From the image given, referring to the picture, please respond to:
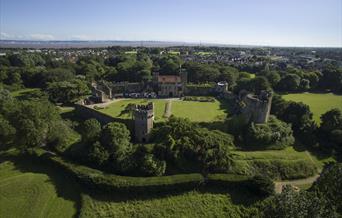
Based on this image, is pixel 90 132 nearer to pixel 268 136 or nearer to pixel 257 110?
pixel 268 136

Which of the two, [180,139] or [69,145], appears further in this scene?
[69,145]

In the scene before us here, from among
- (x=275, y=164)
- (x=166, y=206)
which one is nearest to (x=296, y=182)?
(x=275, y=164)

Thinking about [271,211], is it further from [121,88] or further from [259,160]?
[121,88]

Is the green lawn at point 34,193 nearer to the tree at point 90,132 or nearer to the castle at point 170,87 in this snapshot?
the tree at point 90,132

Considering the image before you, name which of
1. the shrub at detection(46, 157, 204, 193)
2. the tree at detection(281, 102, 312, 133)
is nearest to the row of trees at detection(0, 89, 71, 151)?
the shrub at detection(46, 157, 204, 193)

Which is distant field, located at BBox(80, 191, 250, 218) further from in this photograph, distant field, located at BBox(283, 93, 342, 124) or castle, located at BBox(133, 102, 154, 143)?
distant field, located at BBox(283, 93, 342, 124)

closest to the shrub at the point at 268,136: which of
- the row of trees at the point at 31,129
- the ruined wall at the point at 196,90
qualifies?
the row of trees at the point at 31,129

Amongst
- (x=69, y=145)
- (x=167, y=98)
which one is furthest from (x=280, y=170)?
(x=167, y=98)
